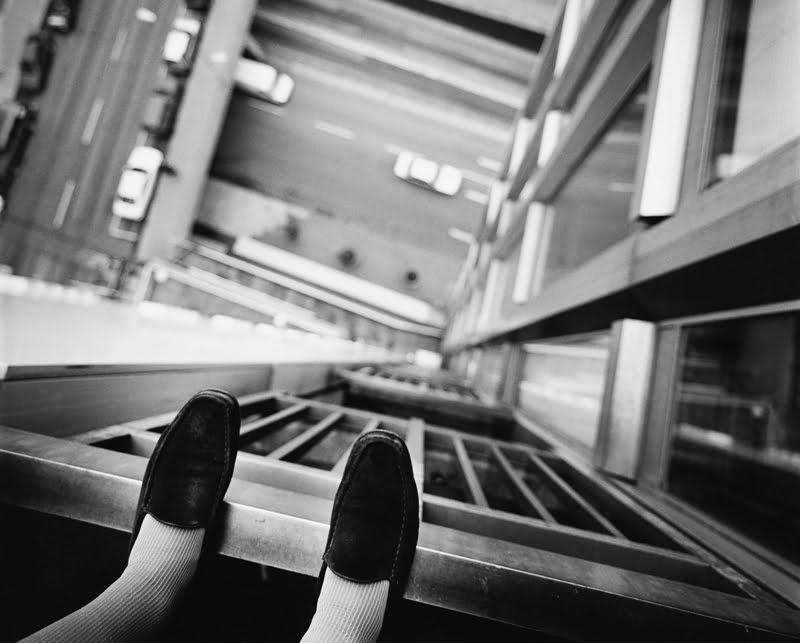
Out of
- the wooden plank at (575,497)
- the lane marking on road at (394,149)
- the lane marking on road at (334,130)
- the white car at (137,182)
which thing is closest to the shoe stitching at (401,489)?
the wooden plank at (575,497)

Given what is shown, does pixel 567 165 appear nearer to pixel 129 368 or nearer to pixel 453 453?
pixel 453 453

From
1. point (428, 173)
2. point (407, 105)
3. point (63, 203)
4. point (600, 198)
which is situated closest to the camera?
point (600, 198)

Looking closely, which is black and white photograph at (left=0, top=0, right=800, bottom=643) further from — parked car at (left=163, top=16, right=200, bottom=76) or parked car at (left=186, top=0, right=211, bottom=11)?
parked car at (left=186, top=0, right=211, bottom=11)

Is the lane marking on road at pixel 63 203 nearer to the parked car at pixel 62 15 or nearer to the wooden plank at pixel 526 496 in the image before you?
the parked car at pixel 62 15

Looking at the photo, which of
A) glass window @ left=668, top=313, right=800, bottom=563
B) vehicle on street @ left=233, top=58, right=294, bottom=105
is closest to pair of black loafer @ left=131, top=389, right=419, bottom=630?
glass window @ left=668, top=313, right=800, bottom=563

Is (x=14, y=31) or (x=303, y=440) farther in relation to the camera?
(x=14, y=31)

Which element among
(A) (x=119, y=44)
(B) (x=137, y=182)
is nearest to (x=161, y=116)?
(B) (x=137, y=182)

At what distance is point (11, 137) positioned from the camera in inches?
397

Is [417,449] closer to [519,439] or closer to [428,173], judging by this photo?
[519,439]

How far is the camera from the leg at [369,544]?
0.67 metres

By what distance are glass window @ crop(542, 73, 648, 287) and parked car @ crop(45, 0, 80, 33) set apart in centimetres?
1368

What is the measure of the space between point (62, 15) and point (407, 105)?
898cm

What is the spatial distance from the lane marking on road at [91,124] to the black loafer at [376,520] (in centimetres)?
1321

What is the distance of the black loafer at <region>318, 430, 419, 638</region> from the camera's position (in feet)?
2.24
